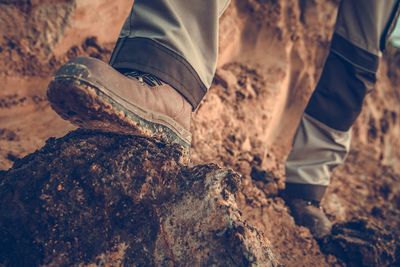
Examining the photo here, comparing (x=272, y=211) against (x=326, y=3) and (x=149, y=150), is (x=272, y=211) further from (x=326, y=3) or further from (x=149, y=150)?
(x=326, y=3)

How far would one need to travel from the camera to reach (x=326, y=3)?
3.40 meters

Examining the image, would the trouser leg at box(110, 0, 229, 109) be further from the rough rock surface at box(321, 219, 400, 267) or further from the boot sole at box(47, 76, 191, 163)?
the rough rock surface at box(321, 219, 400, 267)

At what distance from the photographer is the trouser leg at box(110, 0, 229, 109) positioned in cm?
128

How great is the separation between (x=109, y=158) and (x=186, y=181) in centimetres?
26

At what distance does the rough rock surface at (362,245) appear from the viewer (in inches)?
66.1

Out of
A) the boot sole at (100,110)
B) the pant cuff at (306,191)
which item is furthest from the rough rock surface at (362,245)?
the boot sole at (100,110)

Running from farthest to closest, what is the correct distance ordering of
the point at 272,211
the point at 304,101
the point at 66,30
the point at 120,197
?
the point at 304,101 → the point at 66,30 → the point at 272,211 → the point at 120,197

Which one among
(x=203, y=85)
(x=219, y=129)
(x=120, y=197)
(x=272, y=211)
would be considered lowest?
(x=272, y=211)

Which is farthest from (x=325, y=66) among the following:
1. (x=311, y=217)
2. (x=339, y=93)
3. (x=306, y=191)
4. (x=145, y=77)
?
(x=145, y=77)

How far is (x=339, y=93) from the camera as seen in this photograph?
2.01 meters

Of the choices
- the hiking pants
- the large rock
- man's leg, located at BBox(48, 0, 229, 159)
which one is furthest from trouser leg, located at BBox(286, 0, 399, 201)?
the large rock

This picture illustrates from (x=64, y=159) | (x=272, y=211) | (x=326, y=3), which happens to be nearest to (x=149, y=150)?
(x=64, y=159)

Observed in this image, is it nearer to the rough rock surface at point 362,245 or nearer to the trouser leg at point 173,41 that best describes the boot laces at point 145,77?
the trouser leg at point 173,41

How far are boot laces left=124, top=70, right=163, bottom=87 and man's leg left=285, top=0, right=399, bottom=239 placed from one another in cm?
108
